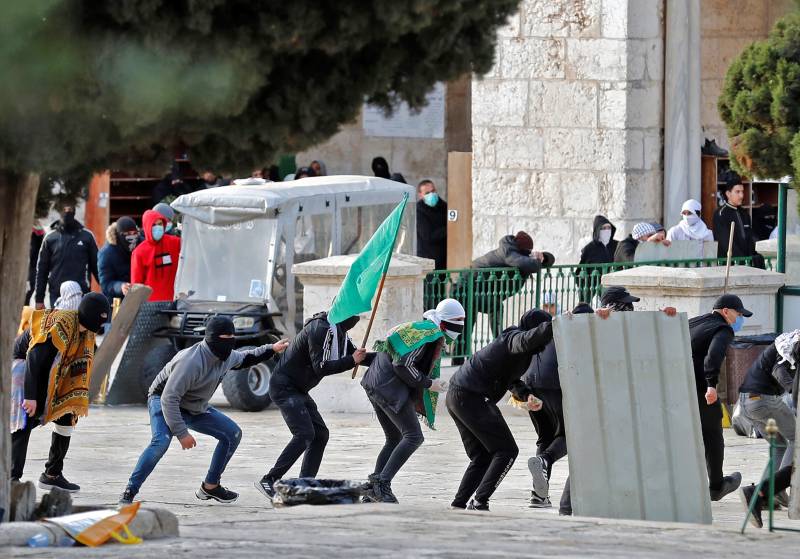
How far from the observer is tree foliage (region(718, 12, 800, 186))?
1099 centimetres

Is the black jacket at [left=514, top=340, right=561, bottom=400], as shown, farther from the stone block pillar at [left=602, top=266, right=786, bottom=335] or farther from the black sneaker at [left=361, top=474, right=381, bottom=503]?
the stone block pillar at [left=602, top=266, right=786, bottom=335]

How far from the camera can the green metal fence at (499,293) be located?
16266mm

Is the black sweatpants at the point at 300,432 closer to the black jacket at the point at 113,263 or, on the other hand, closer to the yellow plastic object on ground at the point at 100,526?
the yellow plastic object on ground at the point at 100,526

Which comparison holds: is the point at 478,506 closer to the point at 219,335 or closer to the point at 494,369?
the point at 494,369

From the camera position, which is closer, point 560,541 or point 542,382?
point 560,541

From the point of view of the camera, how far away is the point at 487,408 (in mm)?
11422

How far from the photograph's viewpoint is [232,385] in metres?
15.9

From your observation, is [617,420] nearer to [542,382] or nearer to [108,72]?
[542,382]

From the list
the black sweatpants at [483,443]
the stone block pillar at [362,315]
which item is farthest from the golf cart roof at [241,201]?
the black sweatpants at [483,443]

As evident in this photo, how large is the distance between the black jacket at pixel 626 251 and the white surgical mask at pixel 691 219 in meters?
0.75

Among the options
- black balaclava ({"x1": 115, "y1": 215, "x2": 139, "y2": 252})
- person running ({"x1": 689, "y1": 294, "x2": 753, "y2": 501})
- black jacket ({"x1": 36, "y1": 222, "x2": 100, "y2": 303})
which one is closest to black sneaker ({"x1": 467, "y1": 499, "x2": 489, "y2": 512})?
person running ({"x1": 689, "y1": 294, "x2": 753, "y2": 501})

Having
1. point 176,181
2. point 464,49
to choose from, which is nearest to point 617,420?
point 464,49

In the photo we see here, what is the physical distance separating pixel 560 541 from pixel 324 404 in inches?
283

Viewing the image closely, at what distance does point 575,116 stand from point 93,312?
947 cm
